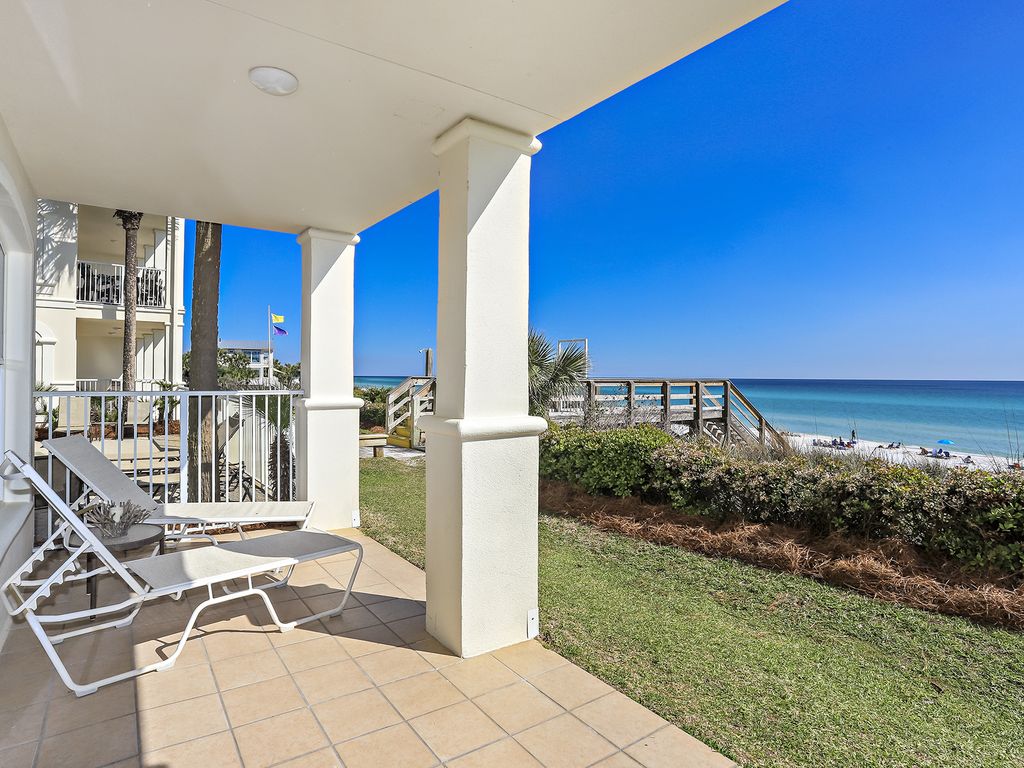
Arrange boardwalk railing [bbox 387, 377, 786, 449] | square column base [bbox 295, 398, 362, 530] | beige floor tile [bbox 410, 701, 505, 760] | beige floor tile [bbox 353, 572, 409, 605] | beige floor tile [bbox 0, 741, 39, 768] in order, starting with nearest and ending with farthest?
beige floor tile [bbox 0, 741, 39, 768] < beige floor tile [bbox 410, 701, 505, 760] < beige floor tile [bbox 353, 572, 409, 605] < square column base [bbox 295, 398, 362, 530] < boardwalk railing [bbox 387, 377, 786, 449]

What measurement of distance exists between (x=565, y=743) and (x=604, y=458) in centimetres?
400

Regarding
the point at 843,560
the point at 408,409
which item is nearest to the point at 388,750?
the point at 843,560

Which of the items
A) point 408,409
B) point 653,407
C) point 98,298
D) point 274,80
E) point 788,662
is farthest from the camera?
point 98,298

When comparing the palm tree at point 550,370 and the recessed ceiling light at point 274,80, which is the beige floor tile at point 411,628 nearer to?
the recessed ceiling light at point 274,80

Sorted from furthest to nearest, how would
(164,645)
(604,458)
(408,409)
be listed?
(408,409) < (604,458) < (164,645)

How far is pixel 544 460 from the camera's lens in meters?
6.59

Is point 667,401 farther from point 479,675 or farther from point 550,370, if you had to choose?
point 479,675

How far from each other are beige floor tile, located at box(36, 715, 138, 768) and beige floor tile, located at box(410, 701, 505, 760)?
A: 1009mm

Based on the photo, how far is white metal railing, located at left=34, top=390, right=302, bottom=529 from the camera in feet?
14.4

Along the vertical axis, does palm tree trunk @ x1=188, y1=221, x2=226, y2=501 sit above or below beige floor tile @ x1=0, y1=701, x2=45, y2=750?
above

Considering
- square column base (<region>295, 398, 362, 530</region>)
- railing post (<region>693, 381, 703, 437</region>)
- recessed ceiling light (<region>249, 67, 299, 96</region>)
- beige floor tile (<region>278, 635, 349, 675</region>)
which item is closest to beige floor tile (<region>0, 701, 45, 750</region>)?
beige floor tile (<region>278, 635, 349, 675</region>)

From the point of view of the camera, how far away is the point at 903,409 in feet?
117

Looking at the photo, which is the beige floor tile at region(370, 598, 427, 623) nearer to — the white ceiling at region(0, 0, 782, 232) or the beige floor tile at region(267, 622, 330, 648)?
the beige floor tile at region(267, 622, 330, 648)

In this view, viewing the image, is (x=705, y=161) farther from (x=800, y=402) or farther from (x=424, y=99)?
(x=424, y=99)
